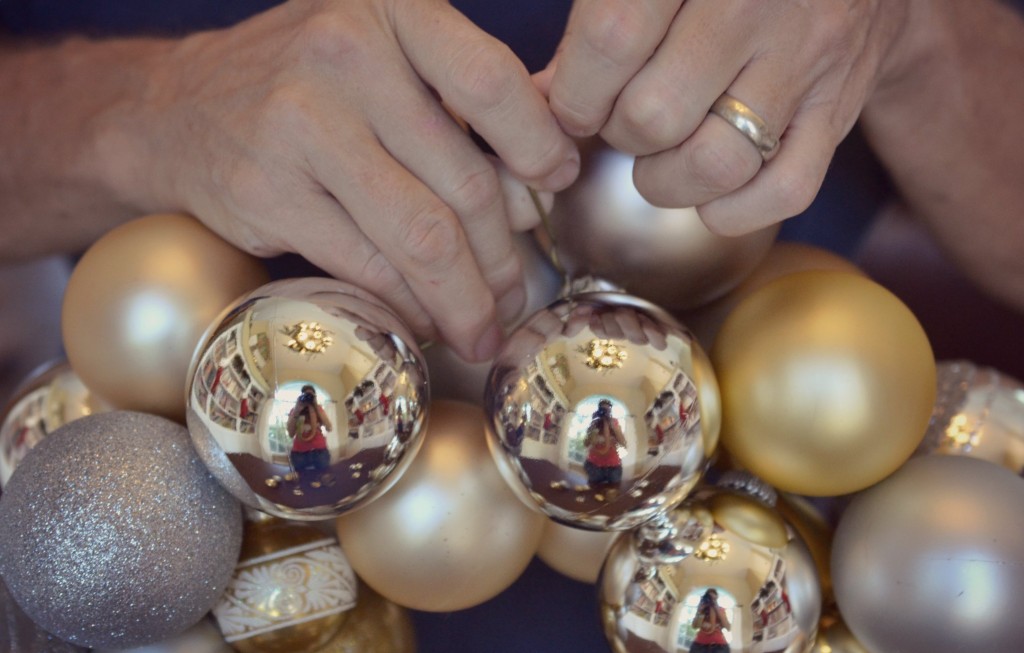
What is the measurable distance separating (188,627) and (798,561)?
367mm

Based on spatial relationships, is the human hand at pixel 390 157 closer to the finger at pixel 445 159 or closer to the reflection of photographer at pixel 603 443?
the finger at pixel 445 159

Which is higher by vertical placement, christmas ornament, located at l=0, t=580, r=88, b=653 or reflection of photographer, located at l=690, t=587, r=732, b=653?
reflection of photographer, located at l=690, t=587, r=732, b=653

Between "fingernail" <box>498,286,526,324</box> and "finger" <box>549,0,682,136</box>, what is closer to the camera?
"finger" <box>549,0,682,136</box>

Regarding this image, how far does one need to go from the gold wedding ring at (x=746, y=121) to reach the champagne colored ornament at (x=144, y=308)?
0.32 meters

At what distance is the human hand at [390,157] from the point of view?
50 centimetres

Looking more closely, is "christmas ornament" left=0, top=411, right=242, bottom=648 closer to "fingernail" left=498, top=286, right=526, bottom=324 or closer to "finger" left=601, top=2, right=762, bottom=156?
"fingernail" left=498, top=286, right=526, bottom=324

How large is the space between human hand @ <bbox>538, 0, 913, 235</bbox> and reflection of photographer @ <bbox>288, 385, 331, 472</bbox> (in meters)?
0.22

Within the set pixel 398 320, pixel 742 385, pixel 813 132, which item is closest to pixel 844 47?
pixel 813 132

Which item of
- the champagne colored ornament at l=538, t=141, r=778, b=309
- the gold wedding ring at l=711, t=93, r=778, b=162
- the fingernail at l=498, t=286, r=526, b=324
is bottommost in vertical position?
the fingernail at l=498, t=286, r=526, b=324

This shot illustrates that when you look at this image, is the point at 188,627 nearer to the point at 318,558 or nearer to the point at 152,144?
the point at 318,558

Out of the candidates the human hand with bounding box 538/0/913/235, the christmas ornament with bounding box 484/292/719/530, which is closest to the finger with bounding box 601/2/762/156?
the human hand with bounding box 538/0/913/235

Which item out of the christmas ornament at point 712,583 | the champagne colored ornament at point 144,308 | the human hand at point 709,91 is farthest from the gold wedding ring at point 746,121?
the champagne colored ornament at point 144,308

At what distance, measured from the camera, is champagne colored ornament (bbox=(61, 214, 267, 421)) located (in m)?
0.53

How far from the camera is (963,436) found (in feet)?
1.92
